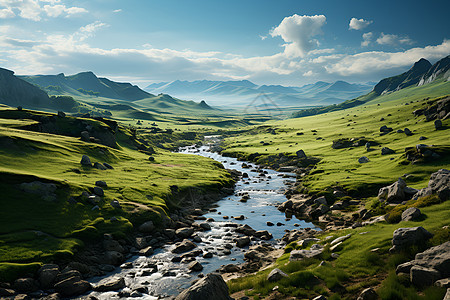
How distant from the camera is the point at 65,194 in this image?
157 feet

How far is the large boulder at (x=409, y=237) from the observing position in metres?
23.5

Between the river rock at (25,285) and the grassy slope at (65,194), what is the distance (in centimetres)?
347

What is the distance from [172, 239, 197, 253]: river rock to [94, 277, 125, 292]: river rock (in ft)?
34.8

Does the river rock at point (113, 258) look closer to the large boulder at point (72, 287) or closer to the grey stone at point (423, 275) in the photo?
the large boulder at point (72, 287)

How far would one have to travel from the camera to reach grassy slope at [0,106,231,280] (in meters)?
36.7

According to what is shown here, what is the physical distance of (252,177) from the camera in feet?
333

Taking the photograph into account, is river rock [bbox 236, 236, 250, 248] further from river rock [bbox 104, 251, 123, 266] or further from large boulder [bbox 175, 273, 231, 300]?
large boulder [bbox 175, 273, 231, 300]

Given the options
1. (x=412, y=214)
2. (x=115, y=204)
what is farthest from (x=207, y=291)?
(x=115, y=204)

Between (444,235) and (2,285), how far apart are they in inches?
1712

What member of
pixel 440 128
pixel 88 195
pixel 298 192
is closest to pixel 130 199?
pixel 88 195

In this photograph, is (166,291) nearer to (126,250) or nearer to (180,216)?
(126,250)

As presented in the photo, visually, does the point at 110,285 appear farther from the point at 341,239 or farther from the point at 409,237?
the point at 409,237

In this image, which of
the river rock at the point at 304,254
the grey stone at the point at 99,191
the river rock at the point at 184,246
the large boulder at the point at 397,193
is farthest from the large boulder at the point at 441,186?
the grey stone at the point at 99,191

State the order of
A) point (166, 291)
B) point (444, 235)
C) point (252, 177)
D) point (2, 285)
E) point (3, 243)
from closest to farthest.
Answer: point (444, 235), point (2, 285), point (166, 291), point (3, 243), point (252, 177)
